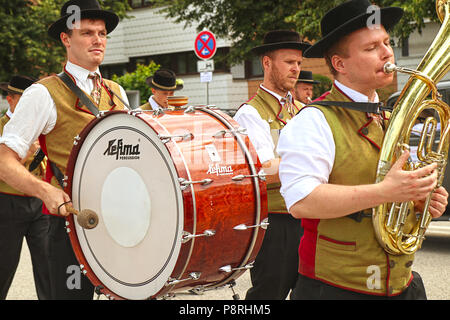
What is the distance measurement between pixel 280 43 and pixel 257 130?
28.3 inches

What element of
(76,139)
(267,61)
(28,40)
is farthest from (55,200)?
(28,40)

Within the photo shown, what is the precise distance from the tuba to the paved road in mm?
3098

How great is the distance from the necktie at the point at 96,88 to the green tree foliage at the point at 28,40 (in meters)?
16.6

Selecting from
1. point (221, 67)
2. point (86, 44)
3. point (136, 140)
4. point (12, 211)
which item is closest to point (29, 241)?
point (12, 211)

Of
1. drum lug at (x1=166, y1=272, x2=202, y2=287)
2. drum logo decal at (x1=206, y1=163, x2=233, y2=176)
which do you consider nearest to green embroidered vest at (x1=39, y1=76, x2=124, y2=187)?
drum logo decal at (x1=206, y1=163, x2=233, y2=176)

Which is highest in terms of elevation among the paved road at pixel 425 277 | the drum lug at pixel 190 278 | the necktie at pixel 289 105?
the necktie at pixel 289 105

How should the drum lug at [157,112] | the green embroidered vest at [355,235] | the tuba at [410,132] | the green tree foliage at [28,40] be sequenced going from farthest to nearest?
1. the green tree foliage at [28,40]
2. the drum lug at [157,112]
3. the green embroidered vest at [355,235]
4. the tuba at [410,132]

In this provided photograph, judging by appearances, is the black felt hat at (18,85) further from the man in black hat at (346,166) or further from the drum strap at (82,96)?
the man in black hat at (346,166)

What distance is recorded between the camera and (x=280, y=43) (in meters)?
4.36

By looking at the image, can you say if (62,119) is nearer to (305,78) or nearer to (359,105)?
(359,105)

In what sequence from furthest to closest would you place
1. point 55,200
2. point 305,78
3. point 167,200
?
point 305,78, point 55,200, point 167,200

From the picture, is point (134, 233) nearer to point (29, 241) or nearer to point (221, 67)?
point (29, 241)

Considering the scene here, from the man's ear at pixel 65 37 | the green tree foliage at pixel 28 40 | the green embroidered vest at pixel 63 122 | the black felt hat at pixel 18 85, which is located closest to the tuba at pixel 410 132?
the green embroidered vest at pixel 63 122

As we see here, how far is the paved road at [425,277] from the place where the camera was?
5508 millimetres
